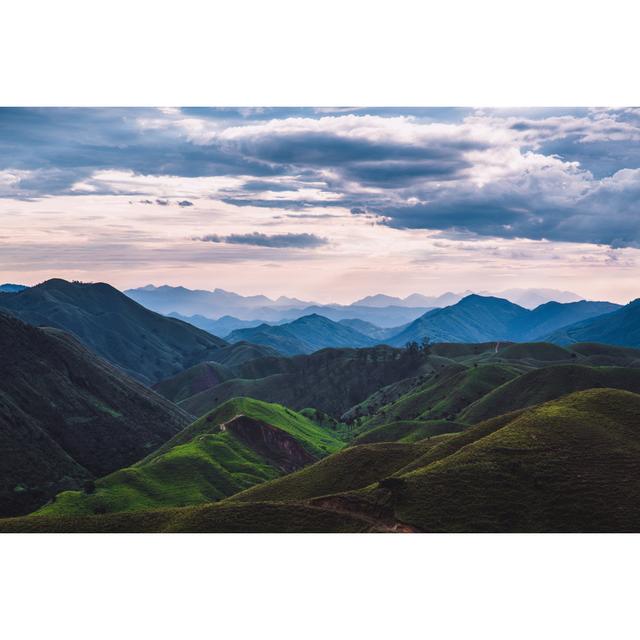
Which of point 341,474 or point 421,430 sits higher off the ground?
point 341,474

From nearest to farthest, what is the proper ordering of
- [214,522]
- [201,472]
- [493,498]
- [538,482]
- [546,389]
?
[214,522] < [493,498] < [538,482] < [201,472] < [546,389]

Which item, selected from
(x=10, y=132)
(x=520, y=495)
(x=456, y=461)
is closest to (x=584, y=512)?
(x=520, y=495)

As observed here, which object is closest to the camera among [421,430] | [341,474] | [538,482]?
[538,482]

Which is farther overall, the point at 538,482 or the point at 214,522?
the point at 538,482

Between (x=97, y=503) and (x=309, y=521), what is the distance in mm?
71330

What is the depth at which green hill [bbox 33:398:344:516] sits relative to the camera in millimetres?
130000

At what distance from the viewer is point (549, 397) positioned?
621 ft

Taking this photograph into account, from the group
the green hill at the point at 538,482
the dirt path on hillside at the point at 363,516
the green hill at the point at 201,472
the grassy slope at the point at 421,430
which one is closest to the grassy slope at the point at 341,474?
the green hill at the point at 538,482

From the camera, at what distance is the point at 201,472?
152 meters

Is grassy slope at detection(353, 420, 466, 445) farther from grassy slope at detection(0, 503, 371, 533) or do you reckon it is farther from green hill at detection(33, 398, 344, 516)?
grassy slope at detection(0, 503, 371, 533)

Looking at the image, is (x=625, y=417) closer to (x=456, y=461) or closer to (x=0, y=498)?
(x=456, y=461)

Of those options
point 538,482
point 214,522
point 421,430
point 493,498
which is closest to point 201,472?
point 421,430

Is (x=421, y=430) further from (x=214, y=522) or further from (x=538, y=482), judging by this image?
(x=214, y=522)

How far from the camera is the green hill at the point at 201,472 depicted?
130 meters
